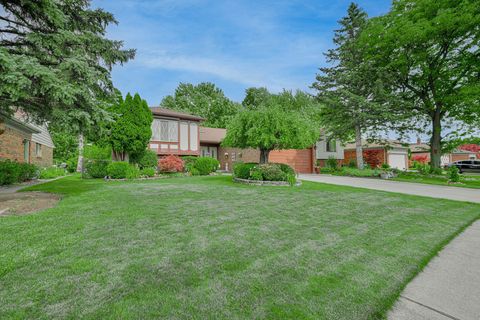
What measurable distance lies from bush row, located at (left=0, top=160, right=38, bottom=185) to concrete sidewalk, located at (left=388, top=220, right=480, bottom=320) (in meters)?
14.3

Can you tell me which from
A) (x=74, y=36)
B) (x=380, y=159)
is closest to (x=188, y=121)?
(x=74, y=36)

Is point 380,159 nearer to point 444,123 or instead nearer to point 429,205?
point 444,123

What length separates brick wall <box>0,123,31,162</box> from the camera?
40.6 ft

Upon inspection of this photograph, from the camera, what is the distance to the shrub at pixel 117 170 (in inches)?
512

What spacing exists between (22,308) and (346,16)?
27360mm

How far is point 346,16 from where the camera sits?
21938 millimetres

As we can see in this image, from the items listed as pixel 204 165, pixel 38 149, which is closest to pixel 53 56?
pixel 204 165

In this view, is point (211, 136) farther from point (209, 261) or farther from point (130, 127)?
point (209, 261)

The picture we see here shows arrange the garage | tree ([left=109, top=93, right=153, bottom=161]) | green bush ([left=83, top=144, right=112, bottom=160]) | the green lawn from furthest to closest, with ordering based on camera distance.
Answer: the garage
green bush ([left=83, top=144, right=112, bottom=160])
tree ([left=109, top=93, right=153, bottom=161])
the green lawn

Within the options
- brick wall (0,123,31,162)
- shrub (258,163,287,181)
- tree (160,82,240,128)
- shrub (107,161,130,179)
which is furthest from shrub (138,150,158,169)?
tree (160,82,240,128)

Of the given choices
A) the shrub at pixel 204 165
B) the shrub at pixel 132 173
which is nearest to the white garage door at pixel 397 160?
the shrub at pixel 204 165

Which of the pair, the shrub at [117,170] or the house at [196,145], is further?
the house at [196,145]

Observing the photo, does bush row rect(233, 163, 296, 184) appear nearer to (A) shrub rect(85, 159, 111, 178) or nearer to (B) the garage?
(A) shrub rect(85, 159, 111, 178)

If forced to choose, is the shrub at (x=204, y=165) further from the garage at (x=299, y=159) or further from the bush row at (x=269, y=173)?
the garage at (x=299, y=159)
